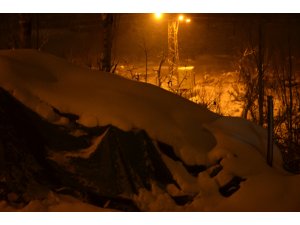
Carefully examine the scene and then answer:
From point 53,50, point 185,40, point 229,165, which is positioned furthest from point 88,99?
point 185,40

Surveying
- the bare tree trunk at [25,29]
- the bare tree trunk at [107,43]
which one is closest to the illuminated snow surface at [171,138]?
the bare tree trunk at [25,29]

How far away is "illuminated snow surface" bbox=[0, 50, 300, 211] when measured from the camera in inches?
164

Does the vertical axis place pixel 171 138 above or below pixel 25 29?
below

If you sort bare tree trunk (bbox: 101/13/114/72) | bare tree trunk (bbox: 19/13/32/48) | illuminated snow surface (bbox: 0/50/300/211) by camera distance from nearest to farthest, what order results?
illuminated snow surface (bbox: 0/50/300/211) → bare tree trunk (bbox: 19/13/32/48) → bare tree trunk (bbox: 101/13/114/72)

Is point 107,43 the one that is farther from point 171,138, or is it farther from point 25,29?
point 171,138

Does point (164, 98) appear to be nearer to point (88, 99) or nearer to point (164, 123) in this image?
point (164, 123)

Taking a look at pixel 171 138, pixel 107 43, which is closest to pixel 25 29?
pixel 107 43

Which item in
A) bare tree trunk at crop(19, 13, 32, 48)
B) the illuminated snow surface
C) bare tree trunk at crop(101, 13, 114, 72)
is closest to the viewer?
the illuminated snow surface

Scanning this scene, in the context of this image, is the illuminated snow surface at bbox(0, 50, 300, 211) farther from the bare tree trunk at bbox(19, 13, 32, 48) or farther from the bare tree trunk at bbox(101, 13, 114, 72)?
the bare tree trunk at bbox(101, 13, 114, 72)

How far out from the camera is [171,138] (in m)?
4.29

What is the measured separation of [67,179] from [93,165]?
0.29 m

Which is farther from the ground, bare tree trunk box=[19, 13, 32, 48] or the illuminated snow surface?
bare tree trunk box=[19, 13, 32, 48]

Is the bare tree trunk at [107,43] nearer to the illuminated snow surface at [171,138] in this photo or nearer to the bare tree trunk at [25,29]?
the bare tree trunk at [25,29]

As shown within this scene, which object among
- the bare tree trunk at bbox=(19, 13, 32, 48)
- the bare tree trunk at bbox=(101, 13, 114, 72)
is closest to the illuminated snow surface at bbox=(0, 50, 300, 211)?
the bare tree trunk at bbox=(19, 13, 32, 48)
